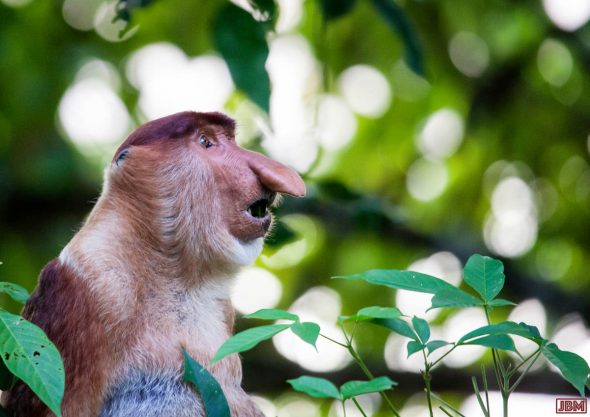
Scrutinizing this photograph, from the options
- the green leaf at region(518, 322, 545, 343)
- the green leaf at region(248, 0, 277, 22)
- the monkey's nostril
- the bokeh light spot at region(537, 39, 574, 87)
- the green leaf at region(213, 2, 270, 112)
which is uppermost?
the bokeh light spot at region(537, 39, 574, 87)

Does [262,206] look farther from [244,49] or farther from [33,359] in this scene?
[33,359]

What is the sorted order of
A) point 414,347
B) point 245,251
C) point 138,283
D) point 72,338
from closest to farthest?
point 414,347, point 72,338, point 138,283, point 245,251

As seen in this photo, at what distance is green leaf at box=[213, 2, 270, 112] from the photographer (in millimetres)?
2898

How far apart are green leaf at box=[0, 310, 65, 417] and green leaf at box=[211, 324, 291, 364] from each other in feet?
1.06

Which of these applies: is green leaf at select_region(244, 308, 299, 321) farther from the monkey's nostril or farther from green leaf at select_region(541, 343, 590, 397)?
the monkey's nostril

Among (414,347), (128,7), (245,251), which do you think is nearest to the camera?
(414,347)

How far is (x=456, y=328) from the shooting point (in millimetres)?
7074

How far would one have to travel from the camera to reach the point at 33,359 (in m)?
1.96

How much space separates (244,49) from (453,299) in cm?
128

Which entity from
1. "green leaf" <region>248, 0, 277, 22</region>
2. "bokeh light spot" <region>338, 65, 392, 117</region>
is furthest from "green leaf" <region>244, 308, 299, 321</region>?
"bokeh light spot" <region>338, 65, 392, 117</region>

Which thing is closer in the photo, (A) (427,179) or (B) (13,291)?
(B) (13,291)

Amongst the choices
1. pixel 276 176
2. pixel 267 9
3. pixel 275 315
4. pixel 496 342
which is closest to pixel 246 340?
pixel 275 315

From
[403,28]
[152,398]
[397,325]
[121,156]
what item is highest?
[403,28]

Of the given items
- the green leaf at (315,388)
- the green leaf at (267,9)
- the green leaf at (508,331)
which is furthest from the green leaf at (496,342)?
the green leaf at (267,9)
